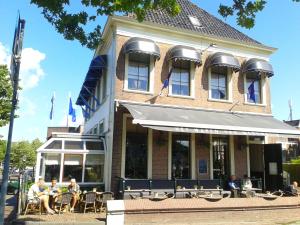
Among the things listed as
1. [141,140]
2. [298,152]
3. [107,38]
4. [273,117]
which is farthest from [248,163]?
[298,152]

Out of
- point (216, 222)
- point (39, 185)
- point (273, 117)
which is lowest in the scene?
point (216, 222)

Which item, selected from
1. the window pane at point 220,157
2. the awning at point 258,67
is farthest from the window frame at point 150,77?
the awning at point 258,67

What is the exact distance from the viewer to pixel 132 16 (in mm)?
16906

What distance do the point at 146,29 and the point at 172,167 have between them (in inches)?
285

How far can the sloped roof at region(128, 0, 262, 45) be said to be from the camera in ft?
59.9

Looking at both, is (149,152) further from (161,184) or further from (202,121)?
(202,121)

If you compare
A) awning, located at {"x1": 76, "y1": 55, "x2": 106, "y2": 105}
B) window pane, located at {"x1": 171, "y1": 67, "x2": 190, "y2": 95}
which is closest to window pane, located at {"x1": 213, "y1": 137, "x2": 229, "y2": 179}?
window pane, located at {"x1": 171, "y1": 67, "x2": 190, "y2": 95}

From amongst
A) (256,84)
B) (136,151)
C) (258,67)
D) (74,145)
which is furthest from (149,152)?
(256,84)

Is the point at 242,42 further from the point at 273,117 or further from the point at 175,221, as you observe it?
the point at 175,221

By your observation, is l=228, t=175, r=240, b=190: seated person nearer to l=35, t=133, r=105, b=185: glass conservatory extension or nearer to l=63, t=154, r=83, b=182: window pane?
l=35, t=133, r=105, b=185: glass conservatory extension

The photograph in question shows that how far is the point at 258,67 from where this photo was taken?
1847 cm

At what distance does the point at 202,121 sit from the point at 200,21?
800cm

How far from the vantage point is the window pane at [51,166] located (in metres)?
15.1

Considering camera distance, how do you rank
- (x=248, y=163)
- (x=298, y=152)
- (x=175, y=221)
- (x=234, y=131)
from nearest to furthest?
(x=175, y=221), (x=234, y=131), (x=248, y=163), (x=298, y=152)
